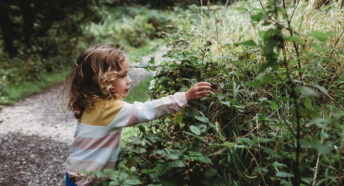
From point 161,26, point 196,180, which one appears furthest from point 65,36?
point 196,180

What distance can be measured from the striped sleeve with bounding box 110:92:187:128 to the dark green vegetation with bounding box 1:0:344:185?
5.0 inches

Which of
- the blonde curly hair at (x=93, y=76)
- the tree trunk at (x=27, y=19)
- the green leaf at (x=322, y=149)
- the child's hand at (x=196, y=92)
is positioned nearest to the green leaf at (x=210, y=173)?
the child's hand at (x=196, y=92)

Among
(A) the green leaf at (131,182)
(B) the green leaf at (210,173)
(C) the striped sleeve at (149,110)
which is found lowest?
(B) the green leaf at (210,173)

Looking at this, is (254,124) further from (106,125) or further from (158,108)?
(106,125)

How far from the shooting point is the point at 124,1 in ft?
63.0

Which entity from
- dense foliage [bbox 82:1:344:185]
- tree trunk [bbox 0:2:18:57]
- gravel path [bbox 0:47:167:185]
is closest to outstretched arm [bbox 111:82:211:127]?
dense foliage [bbox 82:1:344:185]

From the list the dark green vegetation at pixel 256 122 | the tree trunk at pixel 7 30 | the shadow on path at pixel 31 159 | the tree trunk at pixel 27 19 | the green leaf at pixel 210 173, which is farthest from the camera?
the tree trunk at pixel 27 19

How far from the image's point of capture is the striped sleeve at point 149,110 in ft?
5.93

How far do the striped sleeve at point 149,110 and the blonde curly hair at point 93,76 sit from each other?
184 mm

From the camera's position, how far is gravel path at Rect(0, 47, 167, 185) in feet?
10.8

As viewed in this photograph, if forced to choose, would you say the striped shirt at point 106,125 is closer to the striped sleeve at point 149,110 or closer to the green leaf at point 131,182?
the striped sleeve at point 149,110

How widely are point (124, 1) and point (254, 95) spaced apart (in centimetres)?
1856

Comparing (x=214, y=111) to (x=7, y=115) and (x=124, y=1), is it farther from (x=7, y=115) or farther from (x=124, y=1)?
(x=124, y=1)

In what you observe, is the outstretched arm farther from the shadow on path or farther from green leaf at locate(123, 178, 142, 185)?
the shadow on path
